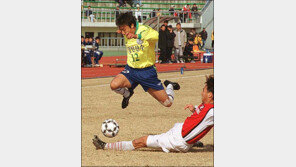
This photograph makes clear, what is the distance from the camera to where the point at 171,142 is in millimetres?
7730

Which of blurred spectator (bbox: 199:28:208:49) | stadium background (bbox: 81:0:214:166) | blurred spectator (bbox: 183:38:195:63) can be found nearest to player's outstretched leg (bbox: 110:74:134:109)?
stadium background (bbox: 81:0:214:166)

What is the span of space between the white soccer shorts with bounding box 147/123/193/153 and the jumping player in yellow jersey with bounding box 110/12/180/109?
1.49 m

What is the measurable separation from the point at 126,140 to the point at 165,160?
1.20 m

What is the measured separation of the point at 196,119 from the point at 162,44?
306 cm

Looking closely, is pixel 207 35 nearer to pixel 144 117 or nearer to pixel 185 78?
pixel 144 117

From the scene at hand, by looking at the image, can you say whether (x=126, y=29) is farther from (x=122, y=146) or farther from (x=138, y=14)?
(x=122, y=146)

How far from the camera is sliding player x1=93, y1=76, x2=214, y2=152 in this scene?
24.8 ft

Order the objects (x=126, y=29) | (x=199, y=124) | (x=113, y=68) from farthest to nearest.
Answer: (x=113, y=68), (x=126, y=29), (x=199, y=124)

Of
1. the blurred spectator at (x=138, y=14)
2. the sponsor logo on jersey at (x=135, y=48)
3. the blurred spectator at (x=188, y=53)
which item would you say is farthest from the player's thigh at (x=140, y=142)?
the blurred spectator at (x=188, y=53)

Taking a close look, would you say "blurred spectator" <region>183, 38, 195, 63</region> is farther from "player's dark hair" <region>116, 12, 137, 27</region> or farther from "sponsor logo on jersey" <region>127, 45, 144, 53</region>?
"player's dark hair" <region>116, 12, 137, 27</region>

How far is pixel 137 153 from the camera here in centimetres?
777

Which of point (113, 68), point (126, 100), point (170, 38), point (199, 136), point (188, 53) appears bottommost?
point (199, 136)

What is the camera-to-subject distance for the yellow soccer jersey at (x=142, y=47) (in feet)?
29.4

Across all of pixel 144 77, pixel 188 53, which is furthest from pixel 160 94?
pixel 188 53
